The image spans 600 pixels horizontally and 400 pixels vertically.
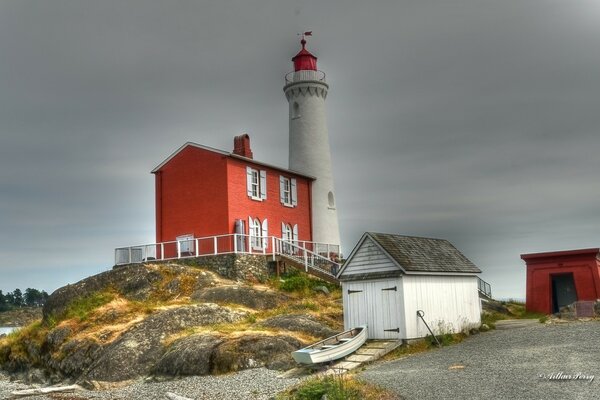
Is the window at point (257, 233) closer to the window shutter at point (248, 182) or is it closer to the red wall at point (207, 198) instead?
the red wall at point (207, 198)

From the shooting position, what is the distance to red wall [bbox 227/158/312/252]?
3397cm

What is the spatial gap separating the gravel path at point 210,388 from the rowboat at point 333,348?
807 millimetres

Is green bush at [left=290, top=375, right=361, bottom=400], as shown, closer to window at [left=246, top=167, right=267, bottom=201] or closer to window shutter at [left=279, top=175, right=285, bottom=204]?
window at [left=246, top=167, right=267, bottom=201]

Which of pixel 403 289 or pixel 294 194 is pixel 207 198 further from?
pixel 403 289

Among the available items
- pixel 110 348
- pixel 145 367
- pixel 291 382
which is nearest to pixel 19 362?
pixel 110 348

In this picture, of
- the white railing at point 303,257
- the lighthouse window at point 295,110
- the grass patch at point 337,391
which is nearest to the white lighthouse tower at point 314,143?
the lighthouse window at point 295,110

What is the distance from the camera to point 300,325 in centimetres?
2198

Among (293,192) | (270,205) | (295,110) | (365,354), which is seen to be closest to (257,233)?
(270,205)

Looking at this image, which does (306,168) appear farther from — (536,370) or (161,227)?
(536,370)

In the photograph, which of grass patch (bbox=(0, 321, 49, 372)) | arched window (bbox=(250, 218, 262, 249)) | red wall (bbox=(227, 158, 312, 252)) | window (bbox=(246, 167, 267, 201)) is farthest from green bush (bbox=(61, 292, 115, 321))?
window (bbox=(246, 167, 267, 201))

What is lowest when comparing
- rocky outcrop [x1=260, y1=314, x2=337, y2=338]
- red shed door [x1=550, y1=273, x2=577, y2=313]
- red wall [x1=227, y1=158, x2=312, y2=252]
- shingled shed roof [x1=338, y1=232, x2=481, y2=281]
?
rocky outcrop [x1=260, y1=314, x2=337, y2=338]

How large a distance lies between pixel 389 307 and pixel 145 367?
26.8ft

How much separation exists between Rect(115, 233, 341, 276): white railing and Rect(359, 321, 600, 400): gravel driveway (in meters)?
14.1

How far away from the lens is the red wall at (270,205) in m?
34.0
